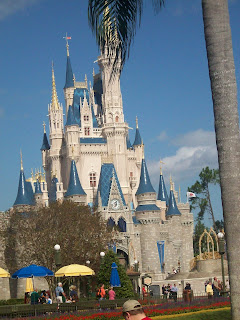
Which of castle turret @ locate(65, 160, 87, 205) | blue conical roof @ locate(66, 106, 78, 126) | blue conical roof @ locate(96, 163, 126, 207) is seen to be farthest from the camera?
blue conical roof @ locate(66, 106, 78, 126)

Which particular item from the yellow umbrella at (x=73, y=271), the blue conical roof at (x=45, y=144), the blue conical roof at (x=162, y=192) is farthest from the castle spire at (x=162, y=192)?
the yellow umbrella at (x=73, y=271)

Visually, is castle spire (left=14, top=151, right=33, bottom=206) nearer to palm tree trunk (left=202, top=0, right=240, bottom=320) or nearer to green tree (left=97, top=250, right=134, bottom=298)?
green tree (left=97, top=250, right=134, bottom=298)

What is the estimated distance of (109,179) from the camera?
277 feet

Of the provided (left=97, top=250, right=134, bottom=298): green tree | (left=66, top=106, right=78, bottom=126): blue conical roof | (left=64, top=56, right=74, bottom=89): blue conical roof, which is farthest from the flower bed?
(left=64, top=56, right=74, bottom=89): blue conical roof

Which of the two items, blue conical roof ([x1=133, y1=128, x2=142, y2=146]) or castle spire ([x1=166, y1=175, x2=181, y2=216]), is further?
blue conical roof ([x1=133, y1=128, x2=142, y2=146])

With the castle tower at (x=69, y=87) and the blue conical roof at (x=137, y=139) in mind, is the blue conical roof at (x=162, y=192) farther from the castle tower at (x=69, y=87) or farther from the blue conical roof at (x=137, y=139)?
the castle tower at (x=69, y=87)

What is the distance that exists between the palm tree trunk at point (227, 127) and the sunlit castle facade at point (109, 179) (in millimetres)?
62437

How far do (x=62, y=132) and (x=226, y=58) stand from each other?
3250 inches

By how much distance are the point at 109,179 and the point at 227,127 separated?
73631 millimetres

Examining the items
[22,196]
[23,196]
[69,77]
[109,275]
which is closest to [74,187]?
[23,196]

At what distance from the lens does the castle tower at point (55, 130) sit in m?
92.1

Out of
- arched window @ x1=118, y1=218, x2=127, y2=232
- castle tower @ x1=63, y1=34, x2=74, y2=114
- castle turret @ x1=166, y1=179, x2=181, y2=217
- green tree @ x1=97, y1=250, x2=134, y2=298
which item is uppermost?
castle tower @ x1=63, y1=34, x2=74, y2=114

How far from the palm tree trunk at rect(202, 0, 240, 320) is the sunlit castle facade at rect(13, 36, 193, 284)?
6244 cm

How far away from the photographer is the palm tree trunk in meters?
10.8
